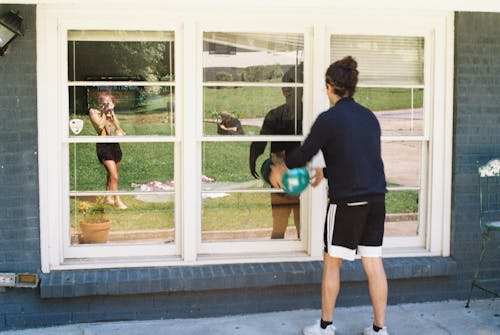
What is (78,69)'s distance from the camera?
525cm

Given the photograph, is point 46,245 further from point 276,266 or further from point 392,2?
point 392,2

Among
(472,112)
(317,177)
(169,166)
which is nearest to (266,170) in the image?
(169,166)

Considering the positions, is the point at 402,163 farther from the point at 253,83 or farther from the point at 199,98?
the point at 199,98

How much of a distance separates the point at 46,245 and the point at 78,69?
1.29 meters

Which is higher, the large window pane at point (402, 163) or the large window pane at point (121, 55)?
the large window pane at point (121, 55)

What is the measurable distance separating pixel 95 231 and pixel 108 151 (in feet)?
2.01

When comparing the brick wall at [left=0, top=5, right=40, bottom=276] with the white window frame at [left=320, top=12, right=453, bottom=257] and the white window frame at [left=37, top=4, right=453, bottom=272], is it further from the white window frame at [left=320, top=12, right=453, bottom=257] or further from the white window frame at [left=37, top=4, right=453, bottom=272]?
the white window frame at [left=320, top=12, right=453, bottom=257]

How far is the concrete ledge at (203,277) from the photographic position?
5.11 m

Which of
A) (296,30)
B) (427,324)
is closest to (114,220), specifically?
(296,30)

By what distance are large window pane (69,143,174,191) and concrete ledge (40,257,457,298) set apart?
65 centimetres

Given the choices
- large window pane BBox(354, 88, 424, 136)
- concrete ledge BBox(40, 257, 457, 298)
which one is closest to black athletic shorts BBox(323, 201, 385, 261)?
concrete ledge BBox(40, 257, 457, 298)

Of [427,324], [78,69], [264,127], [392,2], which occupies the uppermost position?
[392,2]

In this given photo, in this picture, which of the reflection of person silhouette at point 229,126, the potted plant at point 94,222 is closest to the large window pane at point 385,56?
the reflection of person silhouette at point 229,126

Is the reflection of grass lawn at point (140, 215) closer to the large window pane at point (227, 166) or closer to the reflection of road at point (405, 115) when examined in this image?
the large window pane at point (227, 166)
